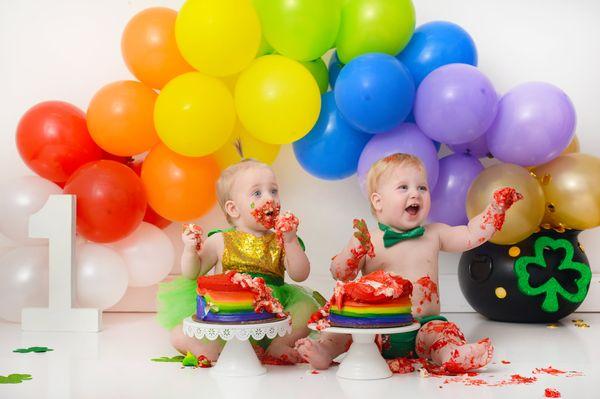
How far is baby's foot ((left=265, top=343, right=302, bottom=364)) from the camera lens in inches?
98.3

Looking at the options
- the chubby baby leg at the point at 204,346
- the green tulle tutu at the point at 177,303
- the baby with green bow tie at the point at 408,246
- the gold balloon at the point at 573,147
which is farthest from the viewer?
the gold balloon at the point at 573,147

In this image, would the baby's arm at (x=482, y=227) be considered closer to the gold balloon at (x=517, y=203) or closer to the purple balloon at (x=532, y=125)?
the gold balloon at (x=517, y=203)

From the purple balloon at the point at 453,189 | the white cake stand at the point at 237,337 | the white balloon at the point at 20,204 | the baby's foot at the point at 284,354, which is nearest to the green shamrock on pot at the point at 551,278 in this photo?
the purple balloon at the point at 453,189

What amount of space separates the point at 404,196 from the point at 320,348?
20.8 inches

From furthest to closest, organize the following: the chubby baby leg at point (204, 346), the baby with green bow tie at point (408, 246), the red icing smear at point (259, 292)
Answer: the chubby baby leg at point (204, 346) < the baby with green bow tie at point (408, 246) < the red icing smear at point (259, 292)

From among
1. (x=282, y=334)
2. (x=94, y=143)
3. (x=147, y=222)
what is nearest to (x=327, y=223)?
(x=147, y=222)

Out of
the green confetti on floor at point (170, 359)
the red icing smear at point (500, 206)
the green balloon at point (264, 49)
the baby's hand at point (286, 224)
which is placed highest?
the green balloon at point (264, 49)

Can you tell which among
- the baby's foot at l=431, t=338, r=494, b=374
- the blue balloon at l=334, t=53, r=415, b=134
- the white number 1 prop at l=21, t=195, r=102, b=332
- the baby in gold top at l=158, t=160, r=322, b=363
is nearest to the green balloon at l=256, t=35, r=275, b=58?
the blue balloon at l=334, t=53, r=415, b=134

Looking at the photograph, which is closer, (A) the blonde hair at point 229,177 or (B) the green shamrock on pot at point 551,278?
(A) the blonde hair at point 229,177

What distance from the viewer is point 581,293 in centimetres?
312

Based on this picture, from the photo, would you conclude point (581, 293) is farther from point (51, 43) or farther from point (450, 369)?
point (51, 43)

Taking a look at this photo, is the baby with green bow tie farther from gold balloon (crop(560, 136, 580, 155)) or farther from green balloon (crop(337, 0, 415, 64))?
gold balloon (crop(560, 136, 580, 155))

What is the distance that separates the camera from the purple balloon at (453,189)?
3.19 meters

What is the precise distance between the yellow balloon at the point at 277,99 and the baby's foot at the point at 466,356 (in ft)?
3.53
